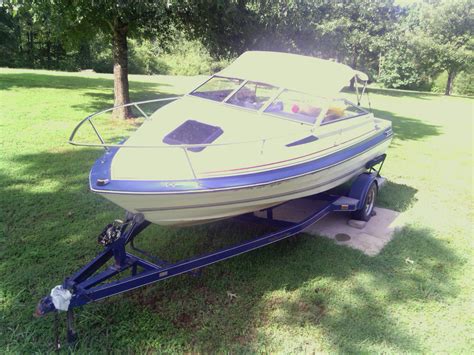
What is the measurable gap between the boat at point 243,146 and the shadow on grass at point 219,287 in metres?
0.68

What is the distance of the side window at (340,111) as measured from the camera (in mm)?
4637

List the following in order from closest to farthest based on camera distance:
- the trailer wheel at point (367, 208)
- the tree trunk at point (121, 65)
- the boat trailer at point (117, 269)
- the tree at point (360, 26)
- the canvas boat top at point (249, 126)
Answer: the boat trailer at point (117, 269) < the canvas boat top at point (249, 126) < the trailer wheel at point (367, 208) < the tree trunk at point (121, 65) < the tree at point (360, 26)

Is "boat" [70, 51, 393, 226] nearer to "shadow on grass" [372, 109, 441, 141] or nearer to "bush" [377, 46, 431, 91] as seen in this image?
"shadow on grass" [372, 109, 441, 141]

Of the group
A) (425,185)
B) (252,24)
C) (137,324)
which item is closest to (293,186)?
(137,324)

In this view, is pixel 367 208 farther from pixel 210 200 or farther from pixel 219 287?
pixel 210 200

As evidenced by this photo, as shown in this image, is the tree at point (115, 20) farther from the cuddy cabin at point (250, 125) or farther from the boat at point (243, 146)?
the boat at point (243, 146)

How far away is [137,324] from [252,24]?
8020mm

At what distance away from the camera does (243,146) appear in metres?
3.54

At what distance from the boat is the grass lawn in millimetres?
700

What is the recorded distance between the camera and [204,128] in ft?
12.5

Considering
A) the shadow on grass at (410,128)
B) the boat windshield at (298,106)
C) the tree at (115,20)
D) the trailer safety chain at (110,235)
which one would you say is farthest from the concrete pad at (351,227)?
the shadow on grass at (410,128)

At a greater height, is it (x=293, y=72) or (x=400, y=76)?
(x=293, y=72)

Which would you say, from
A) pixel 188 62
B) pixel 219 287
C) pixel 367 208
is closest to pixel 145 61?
pixel 188 62

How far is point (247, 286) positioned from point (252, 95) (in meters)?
2.16
